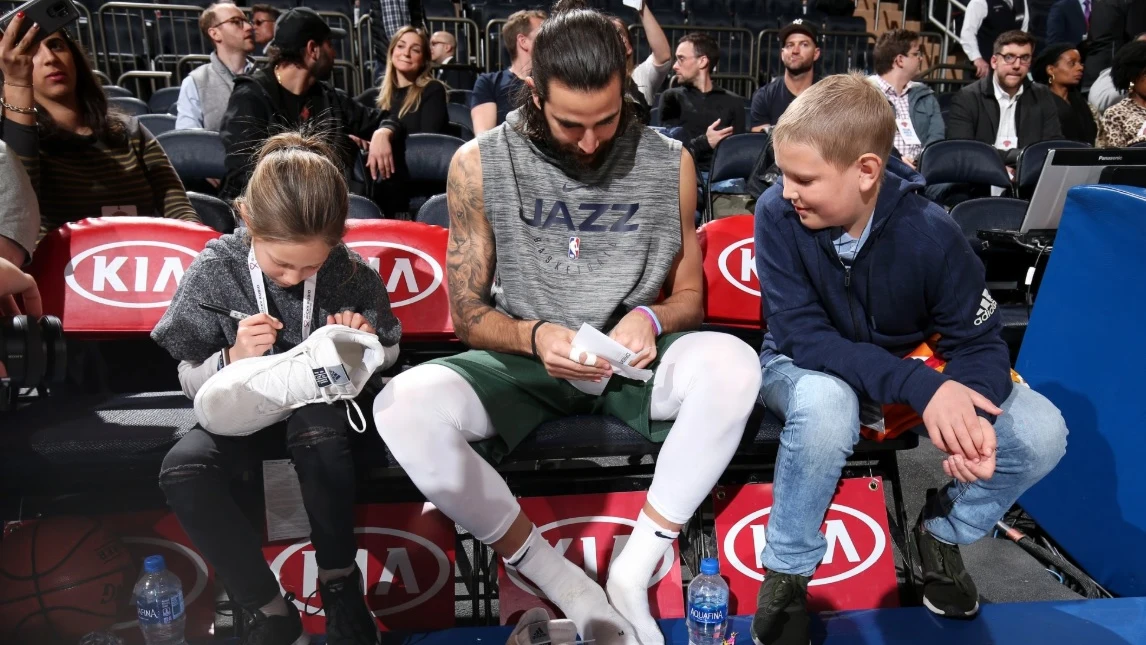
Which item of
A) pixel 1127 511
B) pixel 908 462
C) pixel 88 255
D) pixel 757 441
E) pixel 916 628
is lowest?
pixel 908 462

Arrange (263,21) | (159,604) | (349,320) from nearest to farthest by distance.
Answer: (159,604) < (349,320) < (263,21)

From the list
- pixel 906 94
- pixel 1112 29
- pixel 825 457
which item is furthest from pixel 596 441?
pixel 1112 29

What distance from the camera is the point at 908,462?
3328 millimetres

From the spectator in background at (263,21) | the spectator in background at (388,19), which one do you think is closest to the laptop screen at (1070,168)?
the spectator in background at (388,19)

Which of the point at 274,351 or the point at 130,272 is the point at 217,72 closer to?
the point at 130,272

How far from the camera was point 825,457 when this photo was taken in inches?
75.0

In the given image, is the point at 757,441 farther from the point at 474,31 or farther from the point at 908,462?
the point at 474,31

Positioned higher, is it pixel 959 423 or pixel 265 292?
pixel 265 292

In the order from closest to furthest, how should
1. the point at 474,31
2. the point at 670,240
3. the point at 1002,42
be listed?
the point at 670,240 < the point at 1002,42 < the point at 474,31

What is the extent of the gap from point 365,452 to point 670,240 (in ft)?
3.06

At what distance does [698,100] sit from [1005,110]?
2.25 m

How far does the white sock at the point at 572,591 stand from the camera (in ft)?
6.24

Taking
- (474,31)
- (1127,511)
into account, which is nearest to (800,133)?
(1127,511)

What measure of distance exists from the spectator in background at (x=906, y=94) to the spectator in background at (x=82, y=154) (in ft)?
14.4
